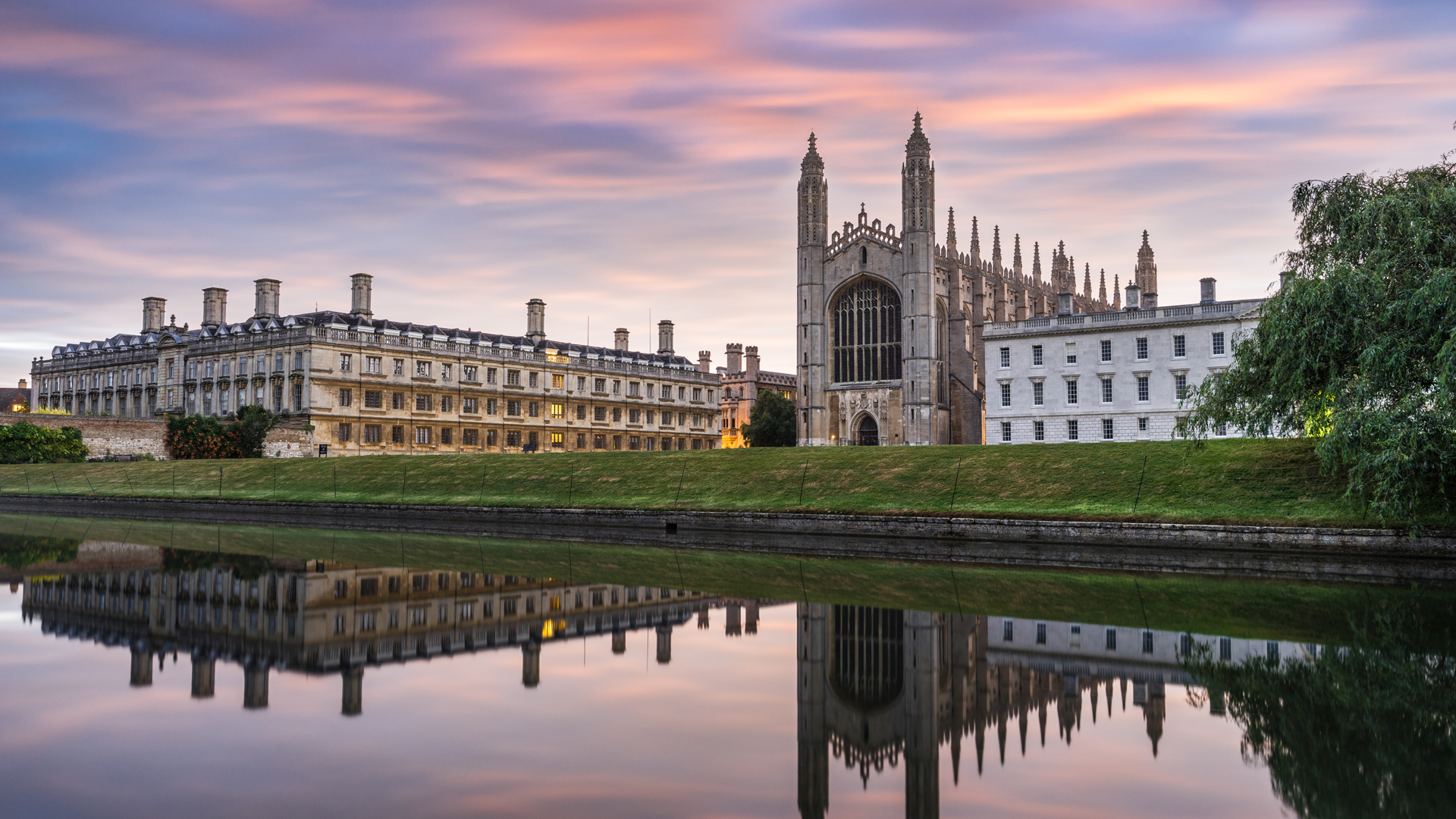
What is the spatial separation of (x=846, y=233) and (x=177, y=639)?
6322cm

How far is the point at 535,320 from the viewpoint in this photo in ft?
273

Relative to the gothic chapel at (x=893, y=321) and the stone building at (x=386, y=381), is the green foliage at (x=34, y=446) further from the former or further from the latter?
the gothic chapel at (x=893, y=321)

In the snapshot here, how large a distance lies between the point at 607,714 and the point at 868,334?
63.6 metres

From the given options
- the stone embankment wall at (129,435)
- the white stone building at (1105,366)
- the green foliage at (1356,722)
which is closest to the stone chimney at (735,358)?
the white stone building at (1105,366)

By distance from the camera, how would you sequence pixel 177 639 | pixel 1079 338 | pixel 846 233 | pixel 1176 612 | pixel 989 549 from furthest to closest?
pixel 846 233
pixel 1079 338
pixel 989 549
pixel 1176 612
pixel 177 639

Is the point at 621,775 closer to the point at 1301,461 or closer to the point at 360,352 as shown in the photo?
the point at 1301,461

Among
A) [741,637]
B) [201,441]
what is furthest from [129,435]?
[741,637]

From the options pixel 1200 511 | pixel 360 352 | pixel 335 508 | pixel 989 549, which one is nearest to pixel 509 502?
pixel 335 508

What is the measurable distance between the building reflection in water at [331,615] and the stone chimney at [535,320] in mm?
63540

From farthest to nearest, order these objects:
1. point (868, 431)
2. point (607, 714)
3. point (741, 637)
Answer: point (868, 431) → point (741, 637) → point (607, 714)

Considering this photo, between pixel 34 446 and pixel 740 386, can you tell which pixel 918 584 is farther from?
pixel 740 386

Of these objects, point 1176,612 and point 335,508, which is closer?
point 1176,612

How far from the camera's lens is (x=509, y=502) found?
36.3 meters

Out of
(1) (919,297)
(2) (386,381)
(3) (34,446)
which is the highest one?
(1) (919,297)
